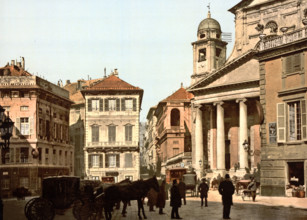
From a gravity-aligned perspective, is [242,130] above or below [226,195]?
above

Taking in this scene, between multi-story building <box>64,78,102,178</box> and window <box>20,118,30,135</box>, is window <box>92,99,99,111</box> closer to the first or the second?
multi-story building <box>64,78,102,178</box>

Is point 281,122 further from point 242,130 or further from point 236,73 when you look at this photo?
point 236,73

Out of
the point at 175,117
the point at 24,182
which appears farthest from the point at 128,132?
the point at 175,117

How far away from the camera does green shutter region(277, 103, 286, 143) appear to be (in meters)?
28.8

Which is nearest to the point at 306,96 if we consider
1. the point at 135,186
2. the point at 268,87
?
the point at 268,87

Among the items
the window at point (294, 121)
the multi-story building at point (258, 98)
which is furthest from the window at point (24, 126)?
the window at point (294, 121)

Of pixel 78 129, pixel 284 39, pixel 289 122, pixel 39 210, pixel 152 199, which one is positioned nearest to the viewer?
pixel 39 210

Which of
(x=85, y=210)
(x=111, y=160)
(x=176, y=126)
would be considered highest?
(x=176, y=126)

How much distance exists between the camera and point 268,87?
99.3ft

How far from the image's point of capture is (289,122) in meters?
28.8

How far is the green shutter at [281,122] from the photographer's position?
94.5 ft

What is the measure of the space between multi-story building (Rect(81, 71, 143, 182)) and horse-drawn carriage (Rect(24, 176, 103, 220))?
1704 inches

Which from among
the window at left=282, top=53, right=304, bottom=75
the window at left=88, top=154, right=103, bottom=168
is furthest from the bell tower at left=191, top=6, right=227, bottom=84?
the window at left=282, top=53, right=304, bottom=75

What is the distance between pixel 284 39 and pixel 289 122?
16.1 feet
